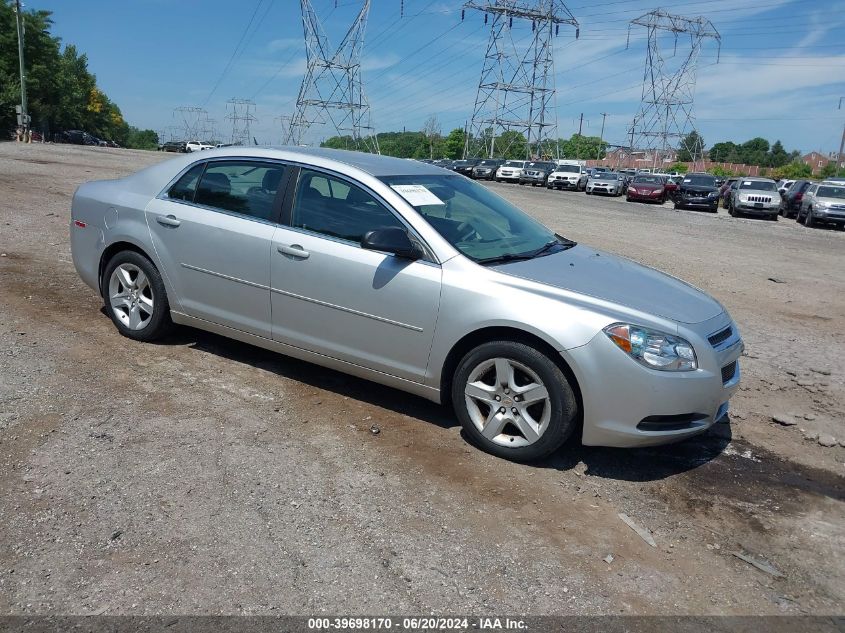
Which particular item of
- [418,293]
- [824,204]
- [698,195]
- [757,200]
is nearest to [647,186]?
[698,195]

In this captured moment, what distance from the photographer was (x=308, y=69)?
49625 millimetres

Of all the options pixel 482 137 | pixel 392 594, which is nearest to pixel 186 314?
pixel 392 594

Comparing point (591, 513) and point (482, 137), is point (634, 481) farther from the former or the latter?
point (482, 137)

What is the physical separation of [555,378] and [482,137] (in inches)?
2989

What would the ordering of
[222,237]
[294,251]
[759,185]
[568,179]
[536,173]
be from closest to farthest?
1. [294,251]
2. [222,237]
3. [759,185]
4. [568,179]
5. [536,173]

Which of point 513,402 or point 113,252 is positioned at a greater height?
point 113,252

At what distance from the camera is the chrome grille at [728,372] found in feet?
13.3

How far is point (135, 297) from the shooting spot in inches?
219

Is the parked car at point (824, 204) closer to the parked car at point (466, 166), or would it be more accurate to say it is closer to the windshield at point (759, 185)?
the windshield at point (759, 185)

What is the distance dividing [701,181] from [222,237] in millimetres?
30732

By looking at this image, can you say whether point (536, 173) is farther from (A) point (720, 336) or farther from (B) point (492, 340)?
(B) point (492, 340)

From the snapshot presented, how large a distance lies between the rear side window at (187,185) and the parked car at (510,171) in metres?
44.2

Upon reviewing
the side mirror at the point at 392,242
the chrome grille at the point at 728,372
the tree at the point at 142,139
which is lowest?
the chrome grille at the point at 728,372

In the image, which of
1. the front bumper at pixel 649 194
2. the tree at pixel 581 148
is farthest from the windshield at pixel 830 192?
the tree at pixel 581 148
